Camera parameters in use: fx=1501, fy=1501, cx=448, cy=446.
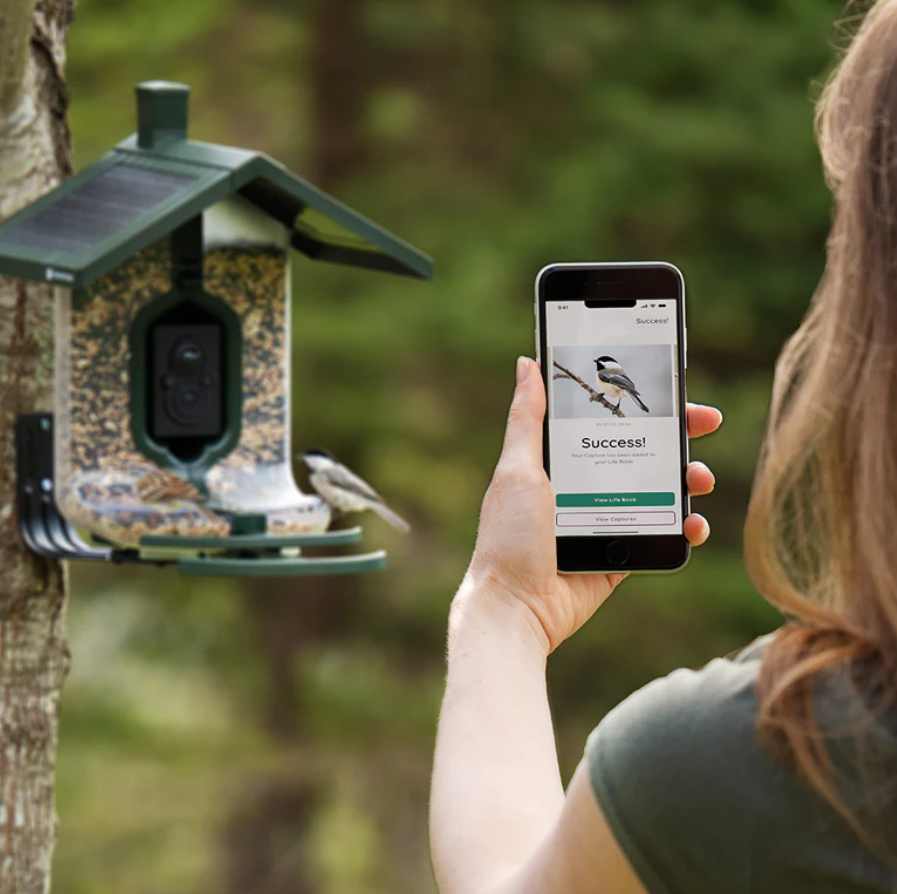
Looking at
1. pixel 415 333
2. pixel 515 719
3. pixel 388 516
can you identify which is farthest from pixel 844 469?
pixel 415 333

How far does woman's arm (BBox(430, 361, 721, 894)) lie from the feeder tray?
1.06m

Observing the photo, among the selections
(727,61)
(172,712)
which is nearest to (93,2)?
(727,61)

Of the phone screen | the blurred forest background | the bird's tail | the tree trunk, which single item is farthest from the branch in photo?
the blurred forest background

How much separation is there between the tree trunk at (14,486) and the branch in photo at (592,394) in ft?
4.16

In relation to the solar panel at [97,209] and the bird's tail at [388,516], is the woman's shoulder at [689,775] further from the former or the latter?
the bird's tail at [388,516]

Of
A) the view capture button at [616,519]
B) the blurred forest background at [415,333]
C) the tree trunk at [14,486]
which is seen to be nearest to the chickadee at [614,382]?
the view capture button at [616,519]

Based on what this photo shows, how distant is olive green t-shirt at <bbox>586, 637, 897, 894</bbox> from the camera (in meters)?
0.94

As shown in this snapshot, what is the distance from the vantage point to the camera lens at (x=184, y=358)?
2.83 meters

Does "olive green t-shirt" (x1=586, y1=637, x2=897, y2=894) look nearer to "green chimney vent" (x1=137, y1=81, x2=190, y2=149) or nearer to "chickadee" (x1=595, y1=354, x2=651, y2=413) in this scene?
"chickadee" (x1=595, y1=354, x2=651, y2=413)

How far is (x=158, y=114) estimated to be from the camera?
278 cm

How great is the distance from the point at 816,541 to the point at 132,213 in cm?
179

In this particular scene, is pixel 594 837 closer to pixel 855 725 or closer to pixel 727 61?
pixel 855 725

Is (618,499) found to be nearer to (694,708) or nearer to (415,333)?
(694,708)

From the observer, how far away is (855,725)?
0.94 meters
